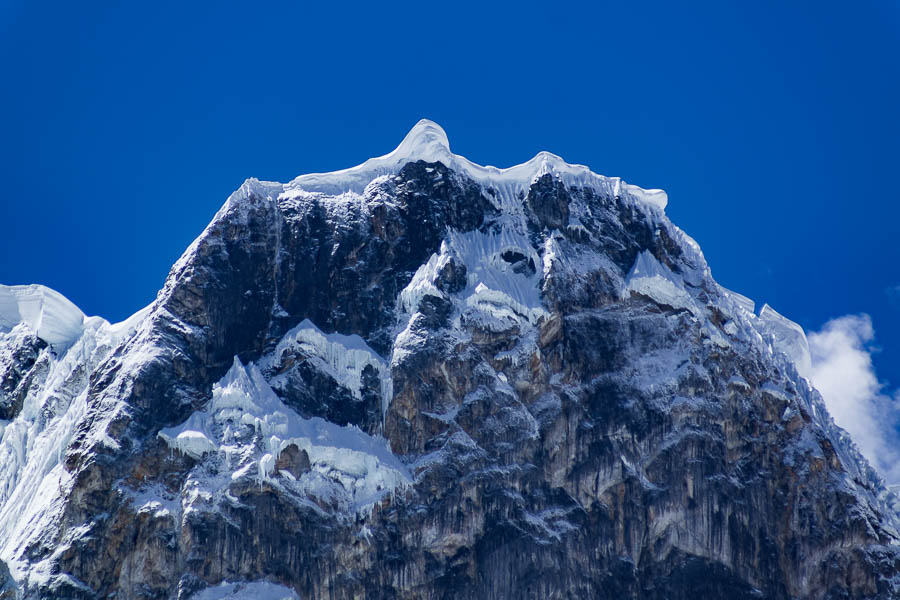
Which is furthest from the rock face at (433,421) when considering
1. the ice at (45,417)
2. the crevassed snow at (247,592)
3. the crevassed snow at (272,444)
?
the crevassed snow at (247,592)

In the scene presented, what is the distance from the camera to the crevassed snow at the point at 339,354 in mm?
170250

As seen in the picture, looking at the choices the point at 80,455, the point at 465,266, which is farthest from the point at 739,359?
the point at 80,455

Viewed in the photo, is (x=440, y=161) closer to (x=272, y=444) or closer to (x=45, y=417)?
Result: (x=272, y=444)

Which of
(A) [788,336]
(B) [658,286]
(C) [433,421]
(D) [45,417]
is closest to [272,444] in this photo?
(C) [433,421]

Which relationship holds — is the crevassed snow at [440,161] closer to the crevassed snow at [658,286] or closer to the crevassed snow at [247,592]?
the crevassed snow at [658,286]

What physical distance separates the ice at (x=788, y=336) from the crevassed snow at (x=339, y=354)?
43.1 m

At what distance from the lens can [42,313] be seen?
183250mm

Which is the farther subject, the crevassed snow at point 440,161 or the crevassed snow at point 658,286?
the crevassed snow at point 440,161

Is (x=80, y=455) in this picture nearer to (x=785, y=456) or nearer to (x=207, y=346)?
(x=207, y=346)

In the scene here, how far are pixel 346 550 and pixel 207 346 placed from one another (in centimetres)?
2527

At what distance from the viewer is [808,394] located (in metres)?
182

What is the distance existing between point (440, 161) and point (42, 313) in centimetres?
4397

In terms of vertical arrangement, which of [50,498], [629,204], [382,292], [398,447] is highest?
[629,204]

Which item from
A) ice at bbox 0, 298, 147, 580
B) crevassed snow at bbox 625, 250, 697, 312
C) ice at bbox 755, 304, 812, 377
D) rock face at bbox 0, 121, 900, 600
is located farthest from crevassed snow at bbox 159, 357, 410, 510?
ice at bbox 755, 304, 812, 377
